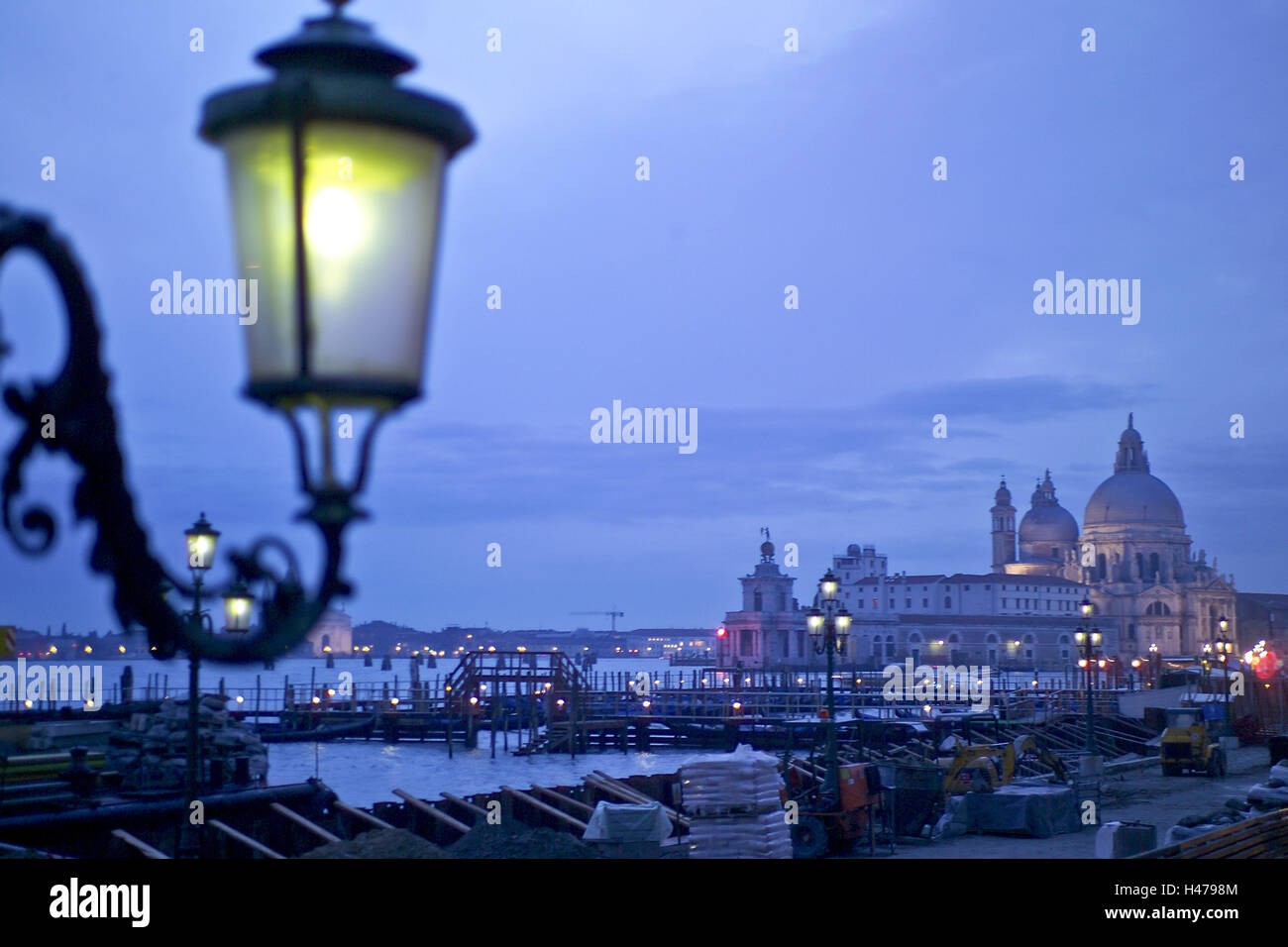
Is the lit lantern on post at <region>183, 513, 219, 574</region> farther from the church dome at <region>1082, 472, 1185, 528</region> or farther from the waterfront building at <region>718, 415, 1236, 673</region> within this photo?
the church dome at <region>1082, 472, 1185, 528</region>

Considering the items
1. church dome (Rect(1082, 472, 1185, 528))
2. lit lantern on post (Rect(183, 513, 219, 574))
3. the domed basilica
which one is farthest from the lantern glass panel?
church dome (Rect(1082, 472, 1185, 528))

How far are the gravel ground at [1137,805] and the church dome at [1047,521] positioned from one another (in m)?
154

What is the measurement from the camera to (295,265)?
7.70ft

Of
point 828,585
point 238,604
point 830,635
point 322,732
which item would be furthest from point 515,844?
point 322,732

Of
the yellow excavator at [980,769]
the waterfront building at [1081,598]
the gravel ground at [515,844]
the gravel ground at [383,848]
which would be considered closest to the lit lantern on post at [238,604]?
the gravel ground at [383,848]

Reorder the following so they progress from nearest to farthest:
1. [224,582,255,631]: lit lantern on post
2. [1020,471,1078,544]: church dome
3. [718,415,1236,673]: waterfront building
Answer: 1. [224,582,255,631]: lit lantern on post
2. [718,415,1236,673]: waterfront building
3. [1020,471,1078,544]: church dome

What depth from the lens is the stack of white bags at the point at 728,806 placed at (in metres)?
18.5

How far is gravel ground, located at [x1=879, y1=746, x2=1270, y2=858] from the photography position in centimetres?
2305

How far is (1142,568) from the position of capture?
179375 millimetres

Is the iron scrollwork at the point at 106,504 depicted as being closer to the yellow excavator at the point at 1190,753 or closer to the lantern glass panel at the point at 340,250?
the lantern glass panel at the point at 340,250

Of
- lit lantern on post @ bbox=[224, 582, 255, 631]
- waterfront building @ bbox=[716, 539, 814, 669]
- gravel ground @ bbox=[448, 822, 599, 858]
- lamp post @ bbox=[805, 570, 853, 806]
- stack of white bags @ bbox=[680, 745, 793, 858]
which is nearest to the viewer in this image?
lit lantern on post @ bbox=[224, 582, 255, 631]

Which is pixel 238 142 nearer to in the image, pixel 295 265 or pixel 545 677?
pixel 295 265

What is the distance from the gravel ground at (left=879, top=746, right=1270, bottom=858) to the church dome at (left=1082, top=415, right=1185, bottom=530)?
143m

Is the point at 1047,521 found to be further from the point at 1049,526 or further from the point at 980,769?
the point at 980,769
